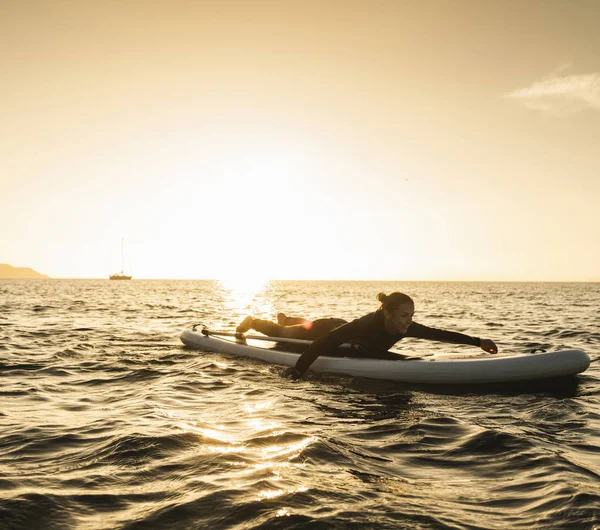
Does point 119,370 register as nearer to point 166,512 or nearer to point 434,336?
point 434,336

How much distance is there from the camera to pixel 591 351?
36.2 ft

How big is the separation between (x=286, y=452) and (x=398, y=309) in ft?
12.4

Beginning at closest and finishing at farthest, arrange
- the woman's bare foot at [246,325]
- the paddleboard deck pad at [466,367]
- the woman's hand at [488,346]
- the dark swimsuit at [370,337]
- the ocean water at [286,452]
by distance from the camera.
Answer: the ocean water at [286,452], the paddleboard deck pad at [466,367], the dark swimsuit at [370,337], the woman's hand at [488,346], the woman's bare foot at [246,325]

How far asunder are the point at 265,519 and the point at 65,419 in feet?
11.1

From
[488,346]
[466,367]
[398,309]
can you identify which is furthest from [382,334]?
[488,346]

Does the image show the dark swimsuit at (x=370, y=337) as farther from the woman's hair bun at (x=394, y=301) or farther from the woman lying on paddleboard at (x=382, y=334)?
the woman's hair bun at (x=394, y=301)

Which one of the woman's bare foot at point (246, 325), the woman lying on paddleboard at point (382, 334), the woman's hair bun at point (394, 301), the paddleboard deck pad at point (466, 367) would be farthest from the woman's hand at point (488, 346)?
the woman's bare foot at point (246, 325)

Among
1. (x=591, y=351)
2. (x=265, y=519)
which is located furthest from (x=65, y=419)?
(x=591, y=351)

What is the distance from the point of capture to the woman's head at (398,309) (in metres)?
7.59

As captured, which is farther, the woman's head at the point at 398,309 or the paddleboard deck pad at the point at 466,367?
the woman's head at the point at 398,309

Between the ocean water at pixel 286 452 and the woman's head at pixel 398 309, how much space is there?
0.98 m

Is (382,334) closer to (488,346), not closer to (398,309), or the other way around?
(398,309)

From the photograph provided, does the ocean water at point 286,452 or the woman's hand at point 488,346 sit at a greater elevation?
the woman's hand at point 488,346

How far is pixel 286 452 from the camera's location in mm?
4324
